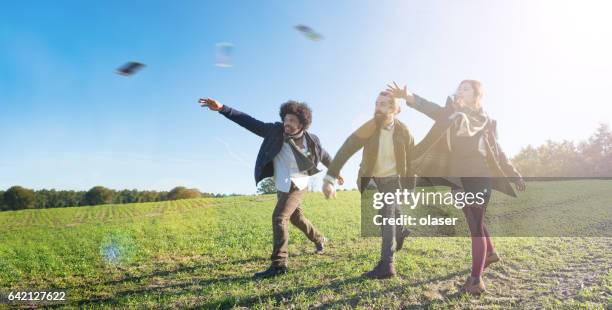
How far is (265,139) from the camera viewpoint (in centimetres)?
628

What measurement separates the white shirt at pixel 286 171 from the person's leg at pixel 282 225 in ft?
0.56

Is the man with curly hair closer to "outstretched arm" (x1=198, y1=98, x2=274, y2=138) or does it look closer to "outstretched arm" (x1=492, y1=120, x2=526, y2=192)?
"outstretched arm" (x1=198, y1=98, x2=274, y2=138)

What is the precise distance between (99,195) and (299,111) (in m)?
65.3

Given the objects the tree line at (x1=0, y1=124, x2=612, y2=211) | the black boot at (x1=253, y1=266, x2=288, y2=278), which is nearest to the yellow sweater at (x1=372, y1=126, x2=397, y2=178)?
the black boot at (x1=253, y1=266, x2=288, y2=278)

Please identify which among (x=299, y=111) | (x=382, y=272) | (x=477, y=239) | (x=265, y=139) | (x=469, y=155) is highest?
(x=299, y=111)

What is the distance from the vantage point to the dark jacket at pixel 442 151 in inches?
203

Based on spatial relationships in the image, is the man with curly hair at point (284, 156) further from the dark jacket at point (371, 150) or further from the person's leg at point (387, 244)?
the person's leg at point (387, 244)

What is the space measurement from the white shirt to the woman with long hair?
1.82 m

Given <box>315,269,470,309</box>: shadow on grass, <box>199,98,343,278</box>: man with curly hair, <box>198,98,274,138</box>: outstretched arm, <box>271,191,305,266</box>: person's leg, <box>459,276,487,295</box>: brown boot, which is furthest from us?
<box>198,98,274,138</box>: outstretched arm

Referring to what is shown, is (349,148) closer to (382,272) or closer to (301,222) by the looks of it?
(382,272)

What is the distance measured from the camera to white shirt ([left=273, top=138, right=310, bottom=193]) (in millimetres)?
6160

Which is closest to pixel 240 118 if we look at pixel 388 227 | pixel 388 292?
pixel 388 227

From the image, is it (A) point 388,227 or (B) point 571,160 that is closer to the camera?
(A) point 388,227

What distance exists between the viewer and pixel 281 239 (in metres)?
5.68
